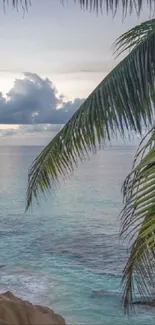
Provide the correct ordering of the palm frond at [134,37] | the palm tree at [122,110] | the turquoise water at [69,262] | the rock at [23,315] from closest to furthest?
1. the rock at [23,315]
2. the palm tree at [122,110]
3. the palm frond at [134,37]
4. the turquoise water at [69,262]

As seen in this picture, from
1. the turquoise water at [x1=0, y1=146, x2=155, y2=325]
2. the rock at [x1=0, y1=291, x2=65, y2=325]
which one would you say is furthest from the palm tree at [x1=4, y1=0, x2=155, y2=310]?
the turquoise water at [x1=0, y1=146, x2=155, y2=325]

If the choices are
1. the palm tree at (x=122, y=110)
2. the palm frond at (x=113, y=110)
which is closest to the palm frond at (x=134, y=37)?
the palm tree at (x=122, y=110)

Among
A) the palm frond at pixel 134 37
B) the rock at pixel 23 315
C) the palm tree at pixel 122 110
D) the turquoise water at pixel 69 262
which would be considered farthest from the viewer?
the turquoise water at pixel 69 262

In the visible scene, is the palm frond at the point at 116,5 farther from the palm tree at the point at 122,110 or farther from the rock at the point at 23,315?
the rock at the point at 23,315

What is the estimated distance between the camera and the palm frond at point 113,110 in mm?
3916

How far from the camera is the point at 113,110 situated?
3996mm

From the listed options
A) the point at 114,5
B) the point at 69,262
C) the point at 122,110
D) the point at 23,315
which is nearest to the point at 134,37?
the point at 114,5

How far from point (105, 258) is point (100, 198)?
1109 inches

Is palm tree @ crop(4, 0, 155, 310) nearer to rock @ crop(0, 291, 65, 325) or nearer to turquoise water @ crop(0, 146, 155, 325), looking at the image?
rock @ crop(0, 291, 65, 325)

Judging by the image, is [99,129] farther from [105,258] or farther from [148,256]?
[105,258]

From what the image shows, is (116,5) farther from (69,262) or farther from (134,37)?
(69,262)

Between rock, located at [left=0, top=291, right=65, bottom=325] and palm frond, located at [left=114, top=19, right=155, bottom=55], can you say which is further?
palm frond, located at [left=114, top=19, right=155, bottom=55]

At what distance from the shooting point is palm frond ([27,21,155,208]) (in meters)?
3.92

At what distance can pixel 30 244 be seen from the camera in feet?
74.4
